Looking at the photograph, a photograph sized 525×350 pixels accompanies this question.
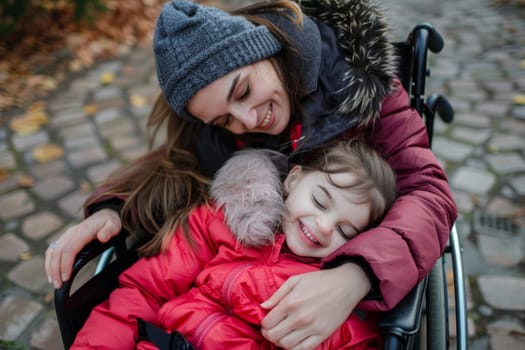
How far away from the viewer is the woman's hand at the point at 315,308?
1.34 meters

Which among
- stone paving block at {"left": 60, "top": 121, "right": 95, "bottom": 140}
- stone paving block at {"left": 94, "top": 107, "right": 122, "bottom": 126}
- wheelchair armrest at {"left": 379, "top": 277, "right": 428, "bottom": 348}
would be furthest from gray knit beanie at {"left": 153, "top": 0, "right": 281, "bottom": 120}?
stone paving block at {"left": 94, "top": 107, "right": 122, "bottom": 126}

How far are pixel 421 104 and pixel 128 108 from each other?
2856mm

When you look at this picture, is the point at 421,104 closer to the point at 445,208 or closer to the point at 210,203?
the point at 445,208

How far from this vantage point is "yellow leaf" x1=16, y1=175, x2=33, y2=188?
3350 mm

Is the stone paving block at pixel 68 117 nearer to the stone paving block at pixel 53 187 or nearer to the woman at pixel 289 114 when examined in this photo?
the stone paving block at pixel 53 187

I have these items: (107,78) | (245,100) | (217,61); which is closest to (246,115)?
(245,100)

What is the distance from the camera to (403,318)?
124cm

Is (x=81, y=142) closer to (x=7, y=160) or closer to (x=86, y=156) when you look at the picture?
(x=86, y=156)

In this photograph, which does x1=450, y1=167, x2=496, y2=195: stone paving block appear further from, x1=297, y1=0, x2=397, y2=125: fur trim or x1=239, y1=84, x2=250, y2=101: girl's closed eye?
x1=239, y1=84, x2=250, y2=101: girl's closed eye

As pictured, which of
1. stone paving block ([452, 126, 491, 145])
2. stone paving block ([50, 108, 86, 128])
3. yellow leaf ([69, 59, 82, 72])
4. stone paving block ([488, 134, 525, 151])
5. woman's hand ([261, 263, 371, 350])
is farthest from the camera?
yellow leaf ([69, 59, 82, 72])

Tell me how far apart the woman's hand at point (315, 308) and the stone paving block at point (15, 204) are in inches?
92.1

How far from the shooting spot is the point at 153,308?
5.57 ft

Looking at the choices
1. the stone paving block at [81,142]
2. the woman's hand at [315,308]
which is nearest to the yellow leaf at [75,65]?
the stone paving block at [81,142]

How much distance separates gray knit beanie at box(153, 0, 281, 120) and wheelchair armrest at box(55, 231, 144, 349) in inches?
22.4
